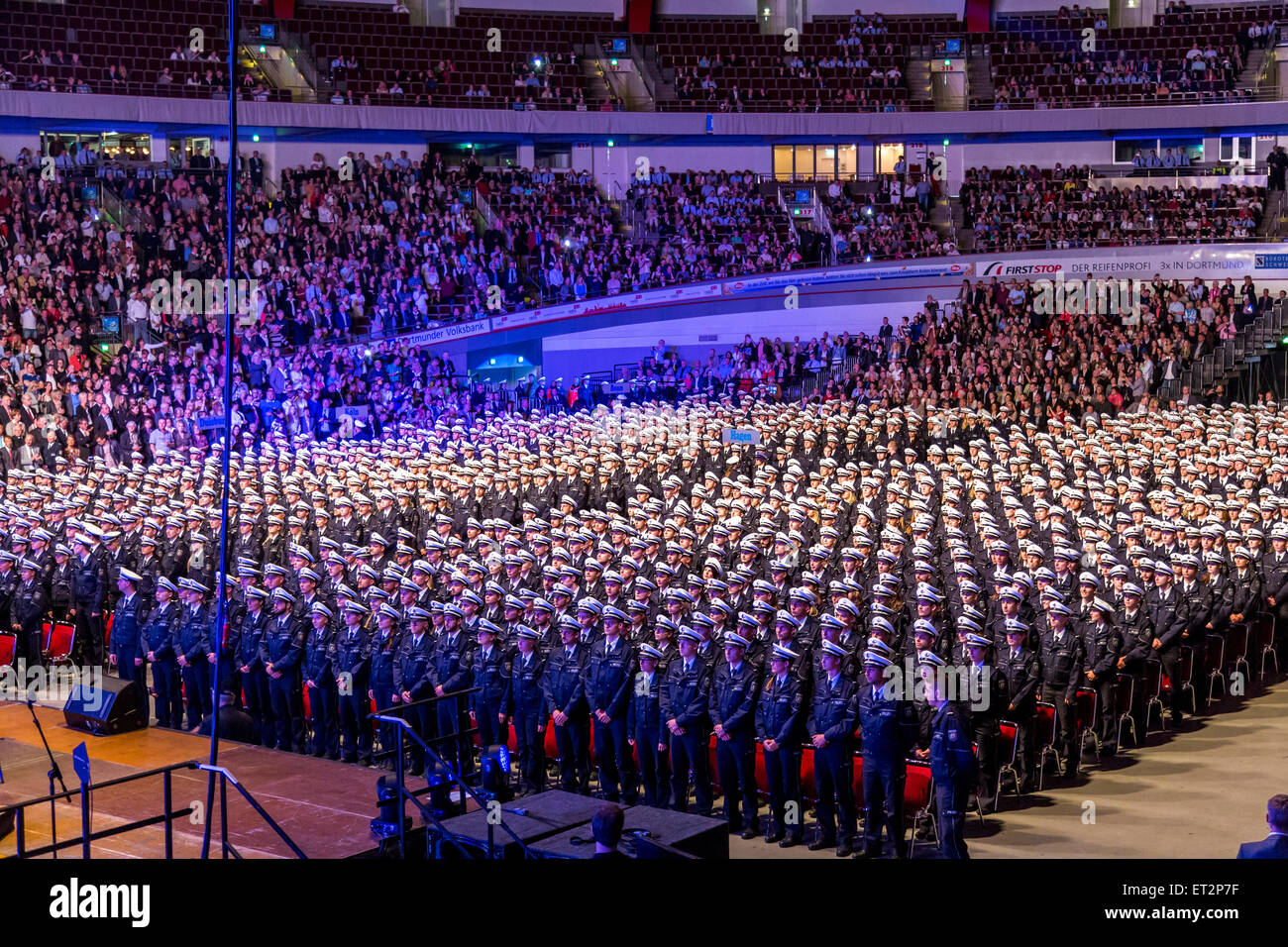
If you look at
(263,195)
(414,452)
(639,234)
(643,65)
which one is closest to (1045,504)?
(414,452)

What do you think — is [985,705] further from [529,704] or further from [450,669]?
[450,669]

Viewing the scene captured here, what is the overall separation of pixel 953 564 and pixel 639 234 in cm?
2434

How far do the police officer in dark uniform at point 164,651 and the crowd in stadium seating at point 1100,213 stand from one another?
2804 cm

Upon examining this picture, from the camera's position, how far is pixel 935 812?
1093cm

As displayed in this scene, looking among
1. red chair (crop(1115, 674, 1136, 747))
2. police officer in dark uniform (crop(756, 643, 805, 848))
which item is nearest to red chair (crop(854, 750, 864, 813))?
police officer in dark uniform (crop(756, 643, 805, 848))

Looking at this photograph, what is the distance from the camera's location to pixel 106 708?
1446 centimetres

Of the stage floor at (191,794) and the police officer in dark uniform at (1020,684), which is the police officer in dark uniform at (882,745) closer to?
the police officer in dark uniform at (1020,684)

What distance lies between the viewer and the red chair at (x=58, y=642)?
17016 millimetres

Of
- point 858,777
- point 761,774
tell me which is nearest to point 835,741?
point 858,777

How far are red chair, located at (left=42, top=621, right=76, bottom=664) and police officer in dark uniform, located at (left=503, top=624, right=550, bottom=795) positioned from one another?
6.82m

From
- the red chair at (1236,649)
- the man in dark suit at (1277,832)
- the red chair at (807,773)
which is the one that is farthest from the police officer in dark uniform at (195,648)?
the red chair at (1236,649)

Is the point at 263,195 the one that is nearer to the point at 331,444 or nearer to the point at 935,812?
the point at 331,444

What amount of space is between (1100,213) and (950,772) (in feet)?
102

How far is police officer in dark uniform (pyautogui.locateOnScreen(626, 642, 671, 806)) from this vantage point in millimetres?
12008
